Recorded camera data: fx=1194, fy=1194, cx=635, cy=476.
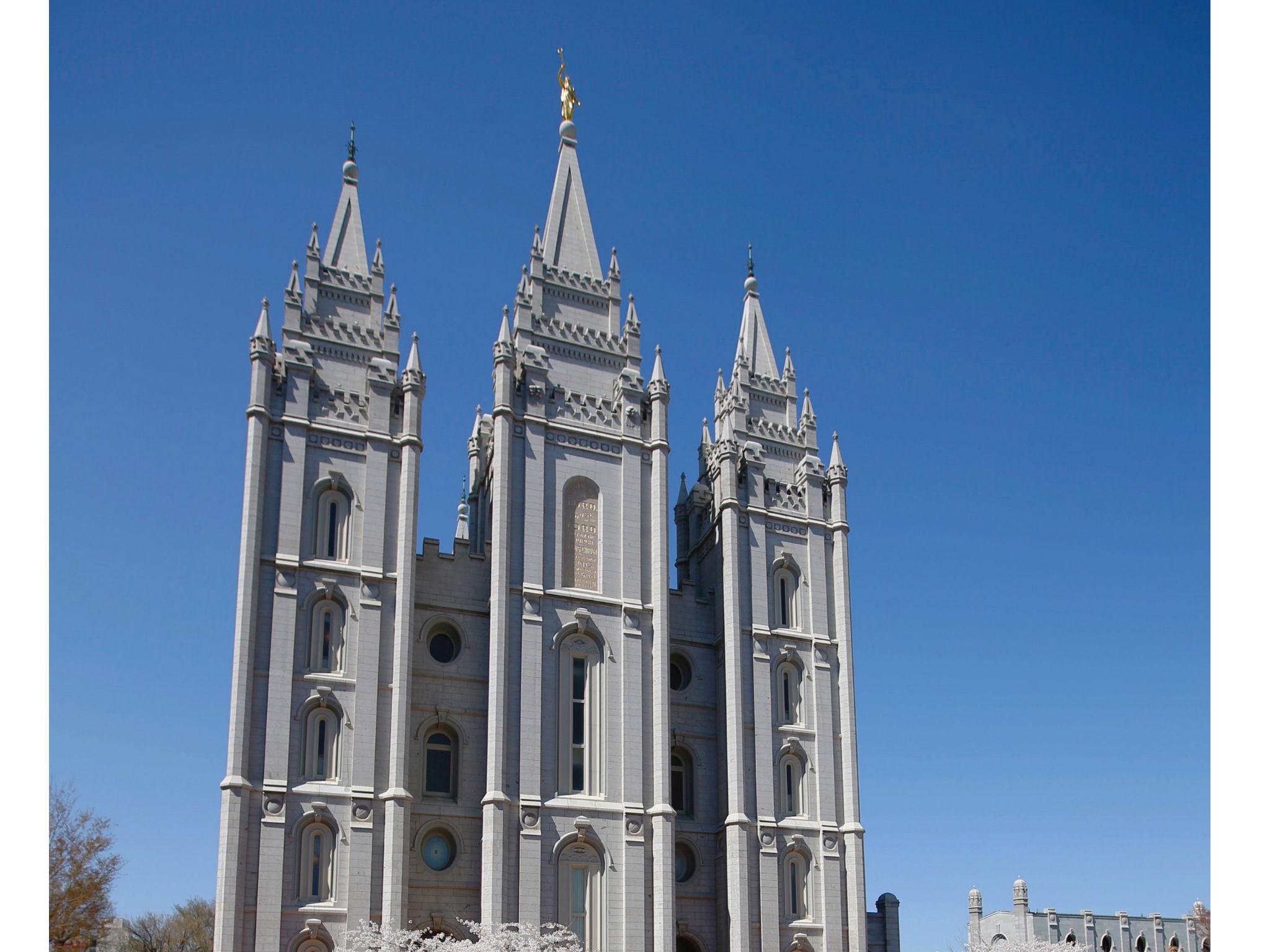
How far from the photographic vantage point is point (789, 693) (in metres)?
47.5

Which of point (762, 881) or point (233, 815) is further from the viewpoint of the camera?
point (762, 881)

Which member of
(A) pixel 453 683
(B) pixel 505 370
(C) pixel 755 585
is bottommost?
(A) pixel 453 683

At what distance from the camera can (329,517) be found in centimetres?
4178

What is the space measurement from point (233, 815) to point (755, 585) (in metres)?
21.5

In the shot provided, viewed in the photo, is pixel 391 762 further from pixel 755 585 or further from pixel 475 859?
pixel 755 585

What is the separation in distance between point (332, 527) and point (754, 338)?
22909 mm

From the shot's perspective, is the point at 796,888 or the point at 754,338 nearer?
the point at 796,888

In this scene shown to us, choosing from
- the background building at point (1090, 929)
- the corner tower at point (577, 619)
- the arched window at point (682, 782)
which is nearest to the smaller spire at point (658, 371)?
the corner tower at point (577, 619)

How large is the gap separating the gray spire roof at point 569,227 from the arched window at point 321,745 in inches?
810

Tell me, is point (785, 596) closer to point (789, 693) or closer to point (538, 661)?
point (789, 693)

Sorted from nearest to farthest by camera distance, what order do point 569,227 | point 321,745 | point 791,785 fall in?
point 321,745, point 791,785, point 569,227

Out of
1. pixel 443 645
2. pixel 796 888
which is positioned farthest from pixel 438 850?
pixel 796 888
